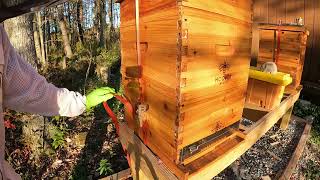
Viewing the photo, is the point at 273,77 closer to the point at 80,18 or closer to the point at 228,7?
the point at 228,7

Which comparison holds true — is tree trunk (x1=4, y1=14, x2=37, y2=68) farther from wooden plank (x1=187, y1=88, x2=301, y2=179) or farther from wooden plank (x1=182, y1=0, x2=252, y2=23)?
wooden plank (x1=187, y1=88, x2=301, y2=179)

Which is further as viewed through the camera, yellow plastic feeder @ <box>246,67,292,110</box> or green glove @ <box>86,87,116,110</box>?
yellow plastic feeder @ <box>246,67,292,110</box>

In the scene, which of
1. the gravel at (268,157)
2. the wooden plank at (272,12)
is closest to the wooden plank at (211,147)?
the gravel at (268,157)

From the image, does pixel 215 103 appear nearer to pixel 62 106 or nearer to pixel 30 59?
pixel 62 106

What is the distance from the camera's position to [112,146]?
4.86 metres

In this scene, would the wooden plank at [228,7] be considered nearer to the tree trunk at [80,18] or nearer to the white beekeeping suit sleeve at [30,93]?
the white beekeeping suit sleeve at [30,93]

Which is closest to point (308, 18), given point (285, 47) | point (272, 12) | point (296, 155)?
point (272, 12)

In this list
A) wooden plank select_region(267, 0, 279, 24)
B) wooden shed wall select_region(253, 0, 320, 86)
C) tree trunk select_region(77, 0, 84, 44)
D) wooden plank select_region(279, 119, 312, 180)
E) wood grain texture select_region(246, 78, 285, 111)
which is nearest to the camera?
wood grain texture select_region(246, 78, 285, 111)

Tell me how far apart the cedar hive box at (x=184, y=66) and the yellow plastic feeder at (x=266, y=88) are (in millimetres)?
1289

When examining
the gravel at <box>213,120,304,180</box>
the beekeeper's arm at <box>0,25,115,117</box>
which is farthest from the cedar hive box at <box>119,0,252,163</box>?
the gravel at <box>213,120,304,180</box>

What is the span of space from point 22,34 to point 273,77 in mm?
4221

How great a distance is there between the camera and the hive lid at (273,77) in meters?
3.54

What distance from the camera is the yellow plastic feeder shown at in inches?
142

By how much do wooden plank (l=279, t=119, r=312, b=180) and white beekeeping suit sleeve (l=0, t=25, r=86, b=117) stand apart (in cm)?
331
